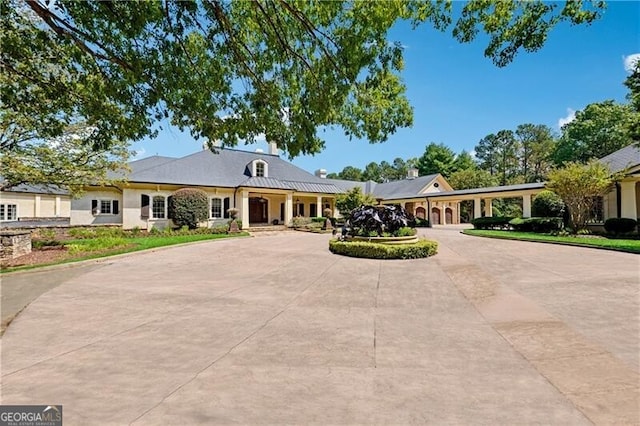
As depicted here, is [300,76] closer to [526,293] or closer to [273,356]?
[273,356]

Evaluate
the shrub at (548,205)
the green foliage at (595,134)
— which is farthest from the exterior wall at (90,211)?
the green foliage at (595,134)

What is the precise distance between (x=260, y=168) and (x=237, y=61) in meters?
20.9

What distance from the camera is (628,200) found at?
18.2 meters

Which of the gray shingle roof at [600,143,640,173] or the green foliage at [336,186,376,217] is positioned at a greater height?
the gray shingle roof at [600,143,640,173]

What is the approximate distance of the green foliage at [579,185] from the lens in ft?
55.8

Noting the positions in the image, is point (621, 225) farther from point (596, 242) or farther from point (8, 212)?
point (8, 212)

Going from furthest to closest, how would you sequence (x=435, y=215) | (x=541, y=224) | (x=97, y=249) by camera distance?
(x=435, y=215) → (x=541, y=224) → (x=97, y=249)

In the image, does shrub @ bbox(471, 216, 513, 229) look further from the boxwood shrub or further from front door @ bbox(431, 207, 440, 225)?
the boxwood shrub

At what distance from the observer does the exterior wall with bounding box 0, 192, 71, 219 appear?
83.2ft

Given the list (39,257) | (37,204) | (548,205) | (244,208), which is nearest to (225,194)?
(244,208)

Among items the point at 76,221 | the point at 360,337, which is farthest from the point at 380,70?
the point at 76,221

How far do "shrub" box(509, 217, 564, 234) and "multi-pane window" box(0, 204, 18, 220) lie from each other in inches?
1521

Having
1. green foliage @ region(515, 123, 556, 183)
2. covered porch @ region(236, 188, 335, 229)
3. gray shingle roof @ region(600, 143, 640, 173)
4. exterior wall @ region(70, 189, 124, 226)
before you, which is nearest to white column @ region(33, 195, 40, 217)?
exterior wall @ region(70, 189, 124, 226)

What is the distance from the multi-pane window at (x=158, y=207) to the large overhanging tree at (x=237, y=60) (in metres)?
15.6
